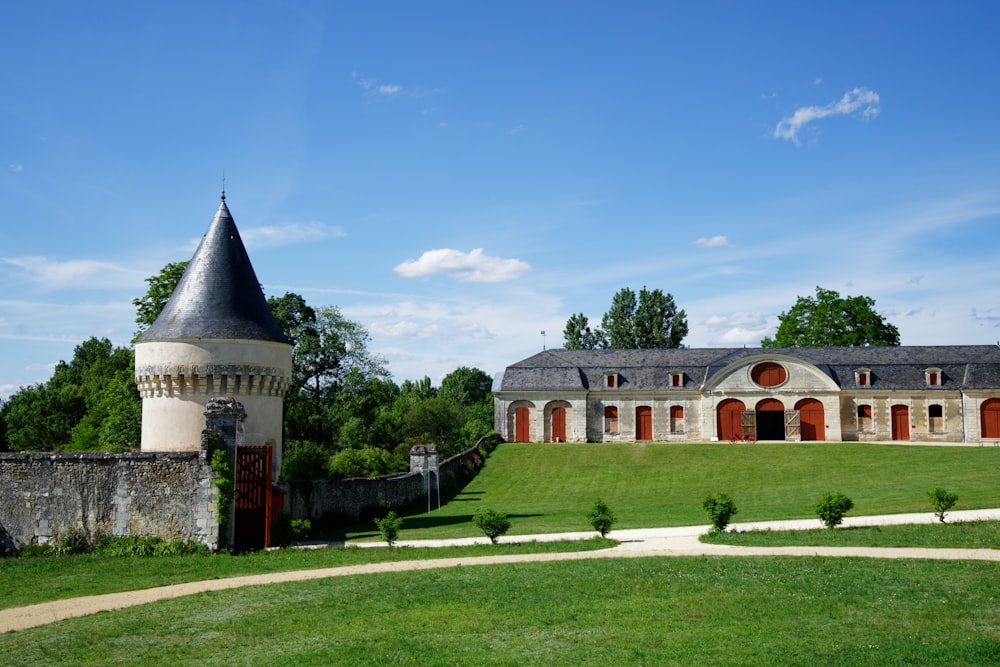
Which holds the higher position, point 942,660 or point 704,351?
point 704,351

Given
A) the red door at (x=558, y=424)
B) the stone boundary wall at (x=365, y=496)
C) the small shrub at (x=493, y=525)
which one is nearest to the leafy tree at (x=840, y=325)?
the red door at (x=558, y=424)

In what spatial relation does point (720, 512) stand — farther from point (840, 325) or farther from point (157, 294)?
point (840, 325)

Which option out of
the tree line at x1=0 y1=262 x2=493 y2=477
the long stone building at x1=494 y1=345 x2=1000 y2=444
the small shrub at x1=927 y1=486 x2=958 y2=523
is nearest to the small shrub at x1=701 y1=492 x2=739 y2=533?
the small shrub at x1=927 y1=486 x2=958 y2=523

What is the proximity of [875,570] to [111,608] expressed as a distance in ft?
Answer: 39.4

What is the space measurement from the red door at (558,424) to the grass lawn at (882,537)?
33.3m

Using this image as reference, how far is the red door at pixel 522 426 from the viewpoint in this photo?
172ft

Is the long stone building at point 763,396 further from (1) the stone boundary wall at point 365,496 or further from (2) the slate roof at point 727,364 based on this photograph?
(1) the stone boundary wall at point 365,496

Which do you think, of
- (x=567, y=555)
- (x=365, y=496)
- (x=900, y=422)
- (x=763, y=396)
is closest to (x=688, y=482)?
(x=365, y=496)

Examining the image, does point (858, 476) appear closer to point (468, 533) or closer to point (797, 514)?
point (797, 514)

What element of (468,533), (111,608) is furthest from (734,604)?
(468,533)

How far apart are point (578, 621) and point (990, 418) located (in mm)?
45876

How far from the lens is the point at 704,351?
5544 centimetres

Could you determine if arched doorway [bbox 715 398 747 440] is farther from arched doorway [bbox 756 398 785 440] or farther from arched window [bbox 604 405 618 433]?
arched window [bbox 604 405 618 433]

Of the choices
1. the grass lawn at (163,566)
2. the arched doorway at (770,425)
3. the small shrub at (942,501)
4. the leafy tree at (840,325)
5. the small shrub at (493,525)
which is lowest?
the grass lawn at (163,566)
